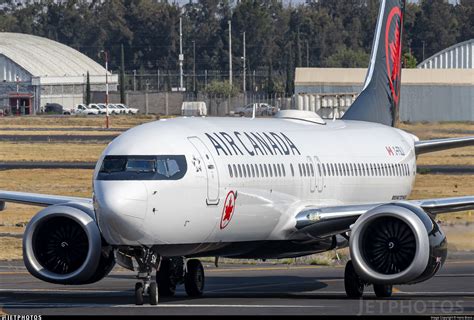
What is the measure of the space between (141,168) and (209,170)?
175 cm

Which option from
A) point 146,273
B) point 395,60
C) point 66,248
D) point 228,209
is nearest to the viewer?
point 146,273

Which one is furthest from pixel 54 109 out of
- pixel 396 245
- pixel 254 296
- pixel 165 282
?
pixel 396 245

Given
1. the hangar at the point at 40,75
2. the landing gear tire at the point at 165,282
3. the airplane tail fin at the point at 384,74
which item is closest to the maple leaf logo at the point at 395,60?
the airplane tail fin at the point at 384,74

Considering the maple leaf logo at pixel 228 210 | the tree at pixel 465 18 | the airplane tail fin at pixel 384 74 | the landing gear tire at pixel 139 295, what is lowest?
the landing gear tire at pixel 139 295

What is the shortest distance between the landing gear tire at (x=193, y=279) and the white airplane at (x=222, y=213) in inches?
1.0

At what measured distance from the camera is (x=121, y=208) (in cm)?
2066

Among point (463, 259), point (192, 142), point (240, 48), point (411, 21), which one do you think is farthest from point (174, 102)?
point (192, 142)

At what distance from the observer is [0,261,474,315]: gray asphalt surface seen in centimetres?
2216

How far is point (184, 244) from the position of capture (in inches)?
883

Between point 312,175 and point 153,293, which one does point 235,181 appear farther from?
point 312,175

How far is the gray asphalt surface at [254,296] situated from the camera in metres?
22.2

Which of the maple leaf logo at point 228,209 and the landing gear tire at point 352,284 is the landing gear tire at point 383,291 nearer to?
the landing gear tire at point 352,284

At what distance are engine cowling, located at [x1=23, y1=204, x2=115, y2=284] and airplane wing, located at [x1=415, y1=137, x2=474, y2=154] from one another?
11884 mm

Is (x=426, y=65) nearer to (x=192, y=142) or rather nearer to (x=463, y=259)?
(x=463, y=259)
